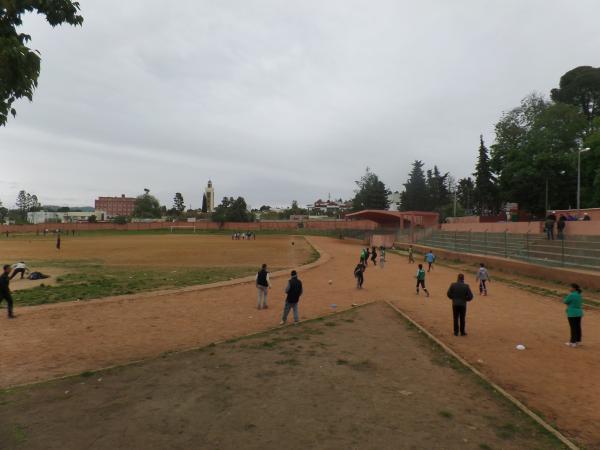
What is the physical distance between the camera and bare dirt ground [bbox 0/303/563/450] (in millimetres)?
4625

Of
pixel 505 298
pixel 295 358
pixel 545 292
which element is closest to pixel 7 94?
pixel 295 358

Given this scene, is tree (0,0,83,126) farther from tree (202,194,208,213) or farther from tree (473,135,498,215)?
tree (202,194,208,213)

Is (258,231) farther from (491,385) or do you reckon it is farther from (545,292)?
(491,385)

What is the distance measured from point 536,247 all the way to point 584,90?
134 ft

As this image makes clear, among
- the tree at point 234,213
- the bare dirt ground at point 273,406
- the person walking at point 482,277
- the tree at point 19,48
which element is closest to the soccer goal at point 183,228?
the tree at point 234,213

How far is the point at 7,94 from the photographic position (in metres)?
4.16

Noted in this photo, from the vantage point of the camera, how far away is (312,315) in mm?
12219

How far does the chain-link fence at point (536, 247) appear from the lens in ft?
66.3

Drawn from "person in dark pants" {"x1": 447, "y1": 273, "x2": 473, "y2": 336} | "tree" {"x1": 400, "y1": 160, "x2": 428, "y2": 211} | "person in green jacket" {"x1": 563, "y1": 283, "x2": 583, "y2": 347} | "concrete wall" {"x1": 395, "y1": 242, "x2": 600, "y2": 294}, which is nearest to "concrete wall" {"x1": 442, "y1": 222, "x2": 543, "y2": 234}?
"concrete wall" {"x1": 395, "y1": 242, "x2": 600, "y2": 294}

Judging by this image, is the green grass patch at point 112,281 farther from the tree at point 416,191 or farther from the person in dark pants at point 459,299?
the tree at point 416,191

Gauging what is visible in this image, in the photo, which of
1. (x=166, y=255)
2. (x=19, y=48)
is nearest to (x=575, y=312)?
(x=19, y=48)

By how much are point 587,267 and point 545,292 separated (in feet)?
12.8

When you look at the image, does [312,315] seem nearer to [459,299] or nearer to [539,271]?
[459,299]

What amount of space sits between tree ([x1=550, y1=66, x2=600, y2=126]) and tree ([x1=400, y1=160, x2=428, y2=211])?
3618 centimetres
